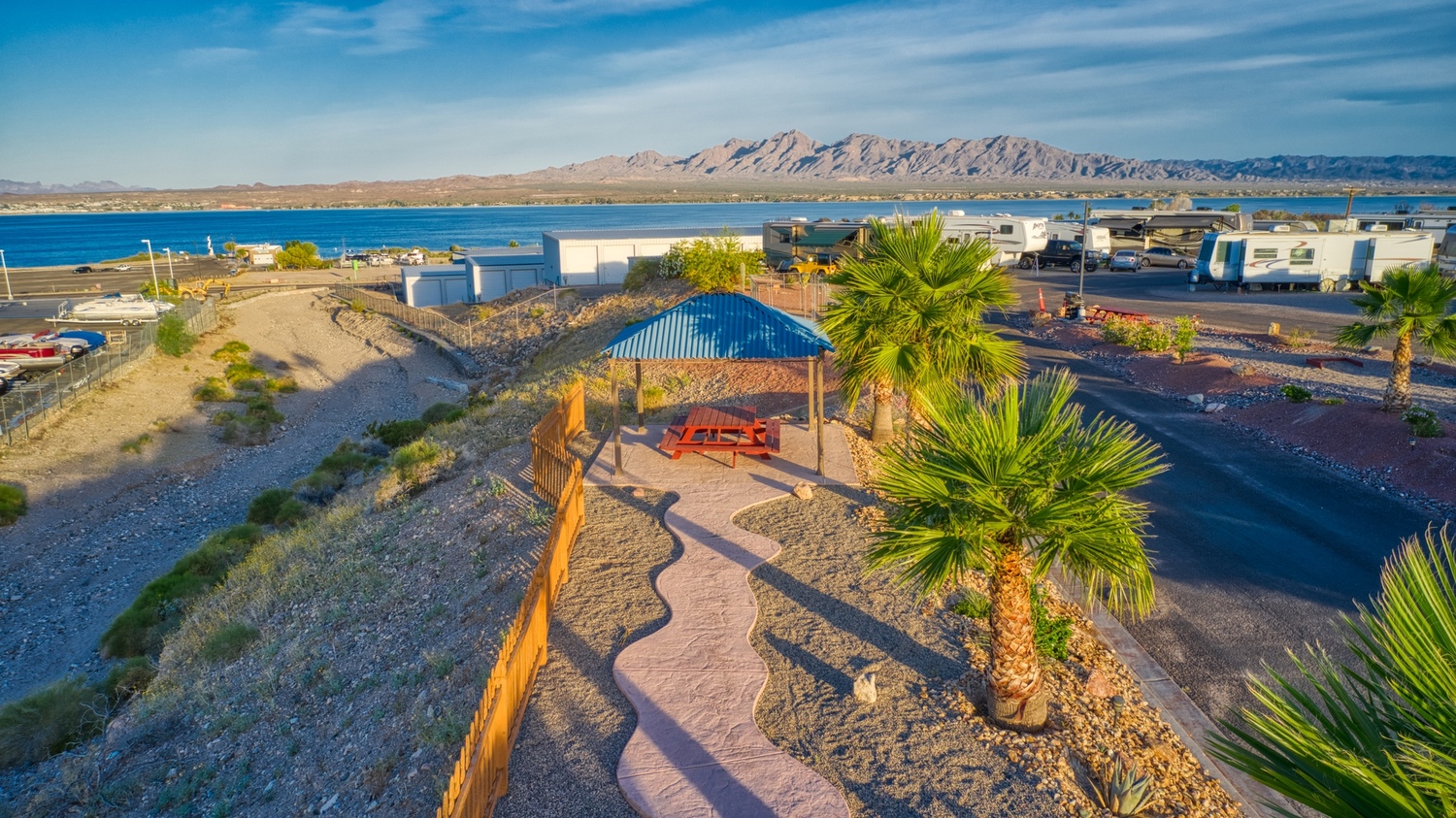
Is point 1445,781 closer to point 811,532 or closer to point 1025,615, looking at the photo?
point 1025,615

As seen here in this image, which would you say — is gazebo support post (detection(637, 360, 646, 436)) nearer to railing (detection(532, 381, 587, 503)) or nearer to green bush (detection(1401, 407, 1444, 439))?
railing (detection(532, 381, 587, 503))

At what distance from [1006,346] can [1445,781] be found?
10811mm

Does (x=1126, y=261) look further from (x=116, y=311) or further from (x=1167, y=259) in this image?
(x=116, y=311)

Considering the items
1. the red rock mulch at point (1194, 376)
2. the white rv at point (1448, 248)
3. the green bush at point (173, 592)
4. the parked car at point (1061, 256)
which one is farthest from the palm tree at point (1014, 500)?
the parked car at point (1061, 256)

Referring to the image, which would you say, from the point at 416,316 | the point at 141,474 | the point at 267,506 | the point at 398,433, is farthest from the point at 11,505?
the point at 416,316

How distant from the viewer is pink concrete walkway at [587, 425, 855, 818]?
6.55 m

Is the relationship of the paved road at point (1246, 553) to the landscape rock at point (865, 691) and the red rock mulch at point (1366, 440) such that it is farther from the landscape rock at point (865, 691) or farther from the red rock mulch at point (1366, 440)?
the landscape rock at point (865, 691)

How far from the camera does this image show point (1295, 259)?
35438 millimetres

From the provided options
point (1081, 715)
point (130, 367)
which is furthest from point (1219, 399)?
point (130, 367)

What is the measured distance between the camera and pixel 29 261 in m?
113

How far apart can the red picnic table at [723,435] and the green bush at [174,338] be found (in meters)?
29.8

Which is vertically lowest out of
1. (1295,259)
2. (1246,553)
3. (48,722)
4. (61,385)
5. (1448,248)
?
(48,722)

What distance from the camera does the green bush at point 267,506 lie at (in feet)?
63.1

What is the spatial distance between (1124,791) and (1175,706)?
2083mm
